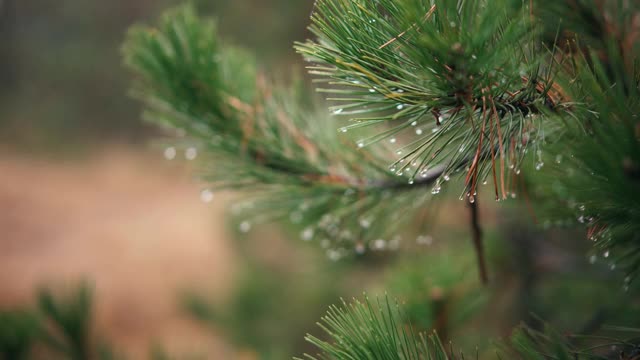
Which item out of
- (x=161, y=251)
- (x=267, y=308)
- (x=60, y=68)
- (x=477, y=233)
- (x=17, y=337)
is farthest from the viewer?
(x=60, y=68)

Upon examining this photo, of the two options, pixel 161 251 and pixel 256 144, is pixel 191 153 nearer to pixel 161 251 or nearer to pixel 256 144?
pixel 256 144

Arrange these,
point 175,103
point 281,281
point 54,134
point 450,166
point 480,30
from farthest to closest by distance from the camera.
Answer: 1. point 54,134
2. point 281,281
3. point 175,103
4. point 450,166
5. point 480,30

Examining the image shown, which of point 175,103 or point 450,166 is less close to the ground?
point 175,103

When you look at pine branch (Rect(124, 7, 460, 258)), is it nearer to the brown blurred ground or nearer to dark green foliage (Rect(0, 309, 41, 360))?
dark green foliage (Rect(0, 309, 41, 360))

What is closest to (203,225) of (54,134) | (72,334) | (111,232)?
(111,232)

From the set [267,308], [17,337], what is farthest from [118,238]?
[17,337]

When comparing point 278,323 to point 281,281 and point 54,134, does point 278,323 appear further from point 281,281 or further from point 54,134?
point 54,134

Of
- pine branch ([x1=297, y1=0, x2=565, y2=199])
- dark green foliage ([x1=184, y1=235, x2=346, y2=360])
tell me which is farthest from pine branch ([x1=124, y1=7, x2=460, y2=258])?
dark green foliage ([x1=184, y1=235, x2=346, y2=360])
